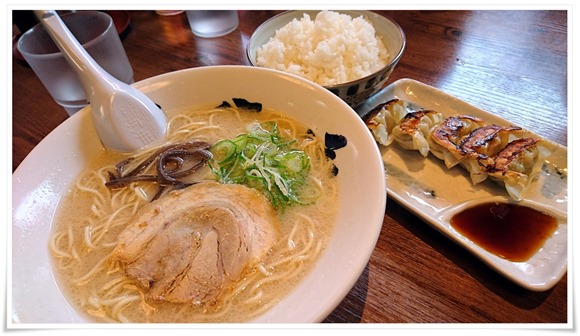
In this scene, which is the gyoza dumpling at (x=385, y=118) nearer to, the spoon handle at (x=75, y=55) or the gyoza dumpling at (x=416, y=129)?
the gyoza dumpling at (x=416, y=129)

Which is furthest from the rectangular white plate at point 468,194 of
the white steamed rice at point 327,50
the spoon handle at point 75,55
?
the spoon handle at point 75,55

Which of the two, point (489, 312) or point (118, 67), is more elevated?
point (118, 67)

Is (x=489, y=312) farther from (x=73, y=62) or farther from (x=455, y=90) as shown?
(x=73, y=62)

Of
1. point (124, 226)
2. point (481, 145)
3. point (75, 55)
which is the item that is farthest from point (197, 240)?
point (481, 145)

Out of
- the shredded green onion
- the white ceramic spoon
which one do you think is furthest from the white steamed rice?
the white ceramic spoon

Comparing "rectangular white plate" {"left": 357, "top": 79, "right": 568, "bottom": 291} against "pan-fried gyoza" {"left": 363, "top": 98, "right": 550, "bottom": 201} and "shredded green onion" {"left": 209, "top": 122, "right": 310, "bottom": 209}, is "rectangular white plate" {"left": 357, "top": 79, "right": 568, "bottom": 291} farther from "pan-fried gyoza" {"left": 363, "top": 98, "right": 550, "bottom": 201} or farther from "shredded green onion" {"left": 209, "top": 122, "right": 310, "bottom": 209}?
"shredded green onion" {"left": 209, "top": 122, "right": 310, "bottom": 209}

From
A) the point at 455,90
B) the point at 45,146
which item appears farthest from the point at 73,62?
the point at 455,90

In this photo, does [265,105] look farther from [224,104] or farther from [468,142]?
[468,142]
